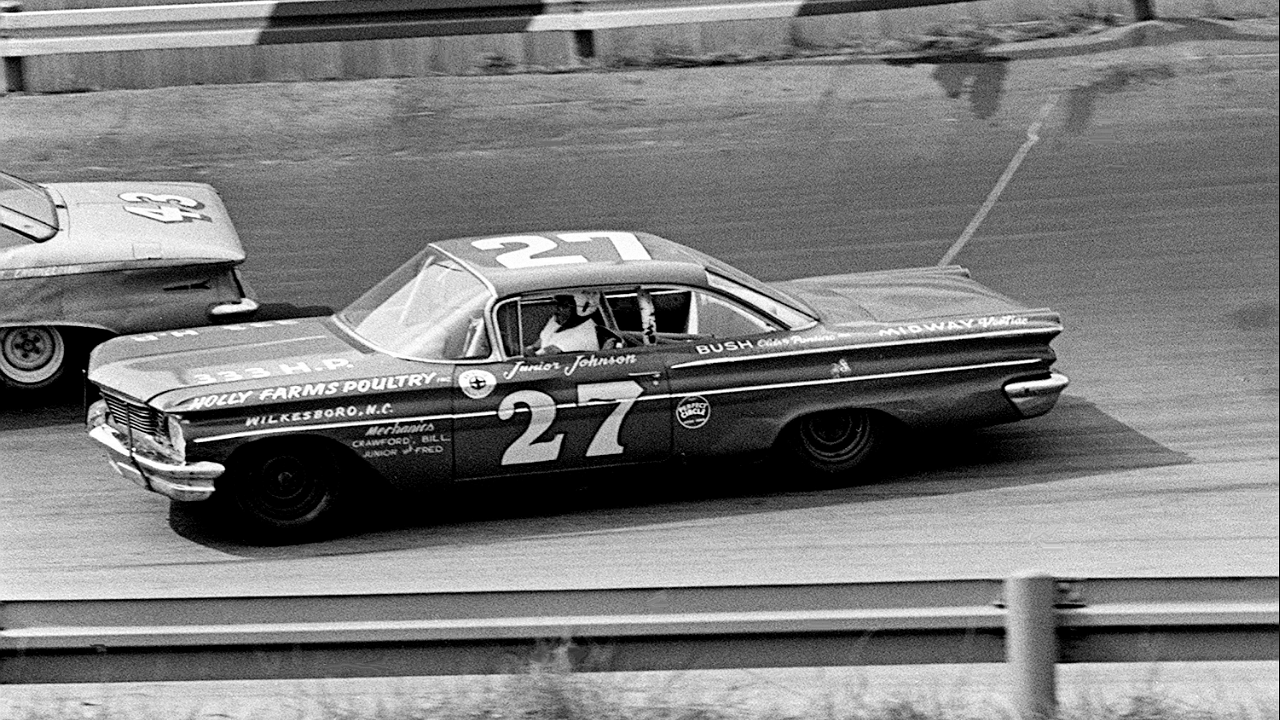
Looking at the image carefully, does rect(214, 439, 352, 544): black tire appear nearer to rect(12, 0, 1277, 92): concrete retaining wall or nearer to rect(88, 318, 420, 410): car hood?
rect(88, 318, 420, 410): car hood

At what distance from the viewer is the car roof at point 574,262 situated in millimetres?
6660

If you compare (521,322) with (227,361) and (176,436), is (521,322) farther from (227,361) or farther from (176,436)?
(176,436)

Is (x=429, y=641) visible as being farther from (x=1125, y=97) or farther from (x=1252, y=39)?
(x=1252, y=39)

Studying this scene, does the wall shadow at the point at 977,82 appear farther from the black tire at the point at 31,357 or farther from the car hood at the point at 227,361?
the black tire at the point at 31,357

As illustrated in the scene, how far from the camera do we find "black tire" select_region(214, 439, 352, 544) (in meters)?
6.46

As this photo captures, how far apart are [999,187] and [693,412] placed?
13.5 feet

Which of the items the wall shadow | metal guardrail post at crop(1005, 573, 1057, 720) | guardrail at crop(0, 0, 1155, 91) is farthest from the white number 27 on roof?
the wall shadow

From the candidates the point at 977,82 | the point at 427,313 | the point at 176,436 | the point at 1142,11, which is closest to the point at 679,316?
the point at 427,313

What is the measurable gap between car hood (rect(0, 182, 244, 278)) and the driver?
199 cm

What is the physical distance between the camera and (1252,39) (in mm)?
11891

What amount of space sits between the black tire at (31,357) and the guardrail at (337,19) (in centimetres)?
318

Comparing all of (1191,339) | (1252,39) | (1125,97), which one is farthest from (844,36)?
(1191,339)

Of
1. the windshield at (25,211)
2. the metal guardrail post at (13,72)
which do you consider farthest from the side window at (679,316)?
the metal guardrail post at (13,72)

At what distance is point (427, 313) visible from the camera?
677cm
